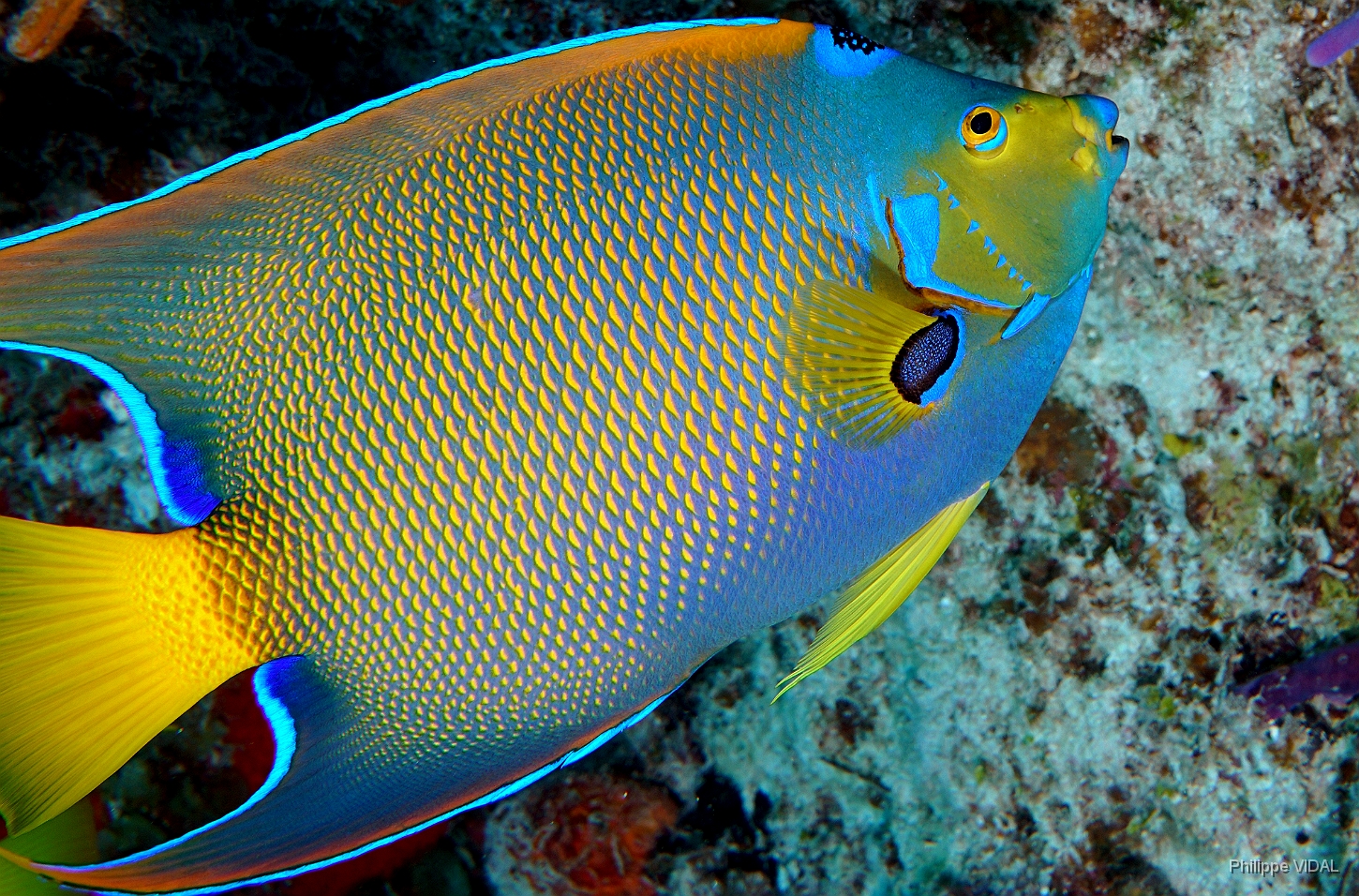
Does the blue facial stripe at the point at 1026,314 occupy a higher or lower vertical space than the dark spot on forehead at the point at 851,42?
lower

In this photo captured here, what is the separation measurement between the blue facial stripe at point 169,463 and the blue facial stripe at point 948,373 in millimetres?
1169

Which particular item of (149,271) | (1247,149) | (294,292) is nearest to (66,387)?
(149,271)

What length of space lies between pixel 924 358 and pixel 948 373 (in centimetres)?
7

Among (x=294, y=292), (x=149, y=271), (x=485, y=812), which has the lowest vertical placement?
(x=485, y=812)

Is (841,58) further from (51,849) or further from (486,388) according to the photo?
(51,849)

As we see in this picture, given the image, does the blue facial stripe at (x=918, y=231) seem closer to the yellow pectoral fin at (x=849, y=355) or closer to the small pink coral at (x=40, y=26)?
the yellow pectoral fin at (x=849, y=355)

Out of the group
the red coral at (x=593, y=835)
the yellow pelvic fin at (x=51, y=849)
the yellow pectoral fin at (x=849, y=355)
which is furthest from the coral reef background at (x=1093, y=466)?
the yellow pectoral fin at (x=849, y=355)

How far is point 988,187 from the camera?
50.5 inches

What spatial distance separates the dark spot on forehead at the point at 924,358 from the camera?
129cm

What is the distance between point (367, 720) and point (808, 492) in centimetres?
80

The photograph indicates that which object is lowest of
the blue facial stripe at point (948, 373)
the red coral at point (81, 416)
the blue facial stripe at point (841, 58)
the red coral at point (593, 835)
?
the red coral at point (593, 835)

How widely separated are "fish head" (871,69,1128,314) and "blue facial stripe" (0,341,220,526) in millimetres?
1148

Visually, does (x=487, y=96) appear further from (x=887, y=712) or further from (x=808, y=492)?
(x=887, y=712)

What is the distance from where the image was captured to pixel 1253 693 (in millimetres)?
2164
